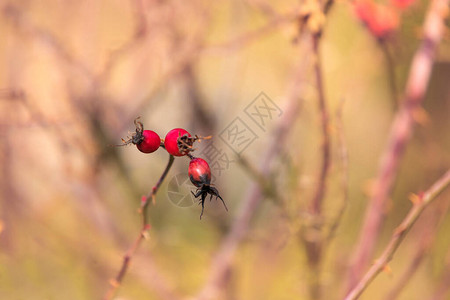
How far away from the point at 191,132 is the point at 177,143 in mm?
792

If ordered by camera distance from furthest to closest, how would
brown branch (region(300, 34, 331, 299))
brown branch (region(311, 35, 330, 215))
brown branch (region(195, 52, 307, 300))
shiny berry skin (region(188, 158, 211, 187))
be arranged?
brown branch (region(195, 52, 307, 300)), brown branch (region(300, 34, 331, 299)), brown branch (region(311, 35, 330, 215)), shiny berry skin (region(188, 158, 211, 187))

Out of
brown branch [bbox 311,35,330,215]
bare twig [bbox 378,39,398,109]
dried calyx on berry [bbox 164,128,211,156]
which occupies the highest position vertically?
bare twig [bbox 378,39,398,109]

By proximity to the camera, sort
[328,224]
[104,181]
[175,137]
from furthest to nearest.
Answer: [104,181] → [328,224] → [175,137]

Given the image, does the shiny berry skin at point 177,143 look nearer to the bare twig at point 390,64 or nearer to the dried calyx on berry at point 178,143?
the dried calyx on berry at point 178,143

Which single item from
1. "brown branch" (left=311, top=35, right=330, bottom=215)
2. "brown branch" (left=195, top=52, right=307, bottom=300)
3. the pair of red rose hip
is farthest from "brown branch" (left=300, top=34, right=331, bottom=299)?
the pair of red rose hip

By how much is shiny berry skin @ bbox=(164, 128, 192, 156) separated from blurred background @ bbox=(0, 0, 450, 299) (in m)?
0.35

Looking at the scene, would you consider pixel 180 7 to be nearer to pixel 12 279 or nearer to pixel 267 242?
pixel 267 242

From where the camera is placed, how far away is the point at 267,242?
45.3 inches

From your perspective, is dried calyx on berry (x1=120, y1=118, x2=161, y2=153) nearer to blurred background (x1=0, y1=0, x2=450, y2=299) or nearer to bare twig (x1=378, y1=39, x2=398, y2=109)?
blurred background (x1=0, y1=0, x2=450, y2=299)

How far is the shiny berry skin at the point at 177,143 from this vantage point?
0.44 m

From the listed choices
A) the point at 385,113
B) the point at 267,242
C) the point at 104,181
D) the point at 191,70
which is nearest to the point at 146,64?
the point at 191,70

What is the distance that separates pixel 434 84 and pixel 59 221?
3.88ft

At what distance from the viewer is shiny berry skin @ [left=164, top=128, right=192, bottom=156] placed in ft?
1.43

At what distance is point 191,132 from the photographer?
123 cm
